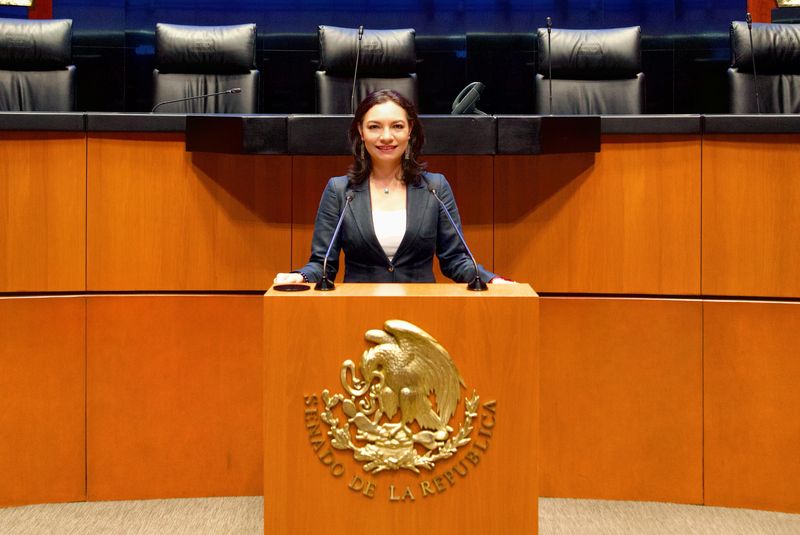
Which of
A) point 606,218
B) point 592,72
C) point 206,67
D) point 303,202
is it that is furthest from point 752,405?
point 206,67

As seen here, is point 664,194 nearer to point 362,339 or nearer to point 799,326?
point 799,326

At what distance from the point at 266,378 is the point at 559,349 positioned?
1177 millimetres

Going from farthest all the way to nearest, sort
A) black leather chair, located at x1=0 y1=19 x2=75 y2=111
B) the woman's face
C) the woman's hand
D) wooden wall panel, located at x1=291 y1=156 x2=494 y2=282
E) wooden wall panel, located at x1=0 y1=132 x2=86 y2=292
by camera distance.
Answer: black leather chair, located at x1=0 y1=19 x2=75 y2=111
wooden wall panel, located at x1=291 y1=156 x2=494 y2=282
wooden wall panel, located at x1=0 y1=132 x2=86 y2=292
the woman's face
the woman's hand

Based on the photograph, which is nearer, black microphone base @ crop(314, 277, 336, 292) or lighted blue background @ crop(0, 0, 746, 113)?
black microphone base @ crop(314, 277, 336, 292)

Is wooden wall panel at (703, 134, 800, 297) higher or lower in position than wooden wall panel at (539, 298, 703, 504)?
higher

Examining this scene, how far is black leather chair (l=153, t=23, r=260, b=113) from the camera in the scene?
359cm

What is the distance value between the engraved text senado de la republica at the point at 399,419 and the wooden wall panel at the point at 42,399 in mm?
1189

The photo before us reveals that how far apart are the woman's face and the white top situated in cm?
13

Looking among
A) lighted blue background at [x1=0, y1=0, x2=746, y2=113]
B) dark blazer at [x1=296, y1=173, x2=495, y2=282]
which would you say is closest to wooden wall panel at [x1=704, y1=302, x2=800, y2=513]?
dark blazer at [x1=296, y1=173, x2=495, y2=282]

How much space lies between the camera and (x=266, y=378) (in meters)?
1.50

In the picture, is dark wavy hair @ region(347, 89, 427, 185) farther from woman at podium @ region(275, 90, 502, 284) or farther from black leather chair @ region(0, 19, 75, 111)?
black leather chair @ region(0, 19, 75, 111)

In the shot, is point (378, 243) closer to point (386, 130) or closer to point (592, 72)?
point (386, 130)

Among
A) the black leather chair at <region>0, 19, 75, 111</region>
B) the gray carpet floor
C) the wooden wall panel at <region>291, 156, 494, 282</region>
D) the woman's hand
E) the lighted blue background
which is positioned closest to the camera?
the woman's hand

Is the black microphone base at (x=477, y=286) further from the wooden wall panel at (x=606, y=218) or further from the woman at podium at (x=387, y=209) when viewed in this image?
the wooden wall panel at (x=606, y=218)
